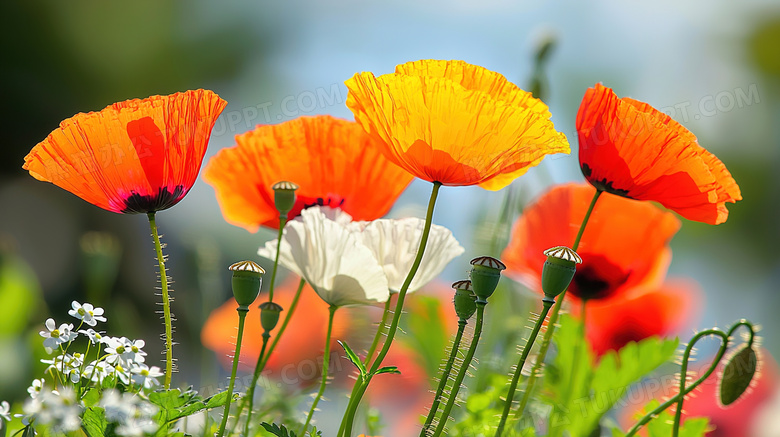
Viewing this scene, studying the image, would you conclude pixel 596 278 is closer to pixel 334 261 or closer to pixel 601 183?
pixel 601 183

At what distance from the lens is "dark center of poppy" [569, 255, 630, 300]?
1.90ft

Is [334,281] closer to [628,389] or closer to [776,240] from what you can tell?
[628,389]

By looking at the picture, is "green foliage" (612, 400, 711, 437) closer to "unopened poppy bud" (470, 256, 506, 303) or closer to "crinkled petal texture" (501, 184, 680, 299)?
"crinkled petal texture" (501, 184, 680, 299)

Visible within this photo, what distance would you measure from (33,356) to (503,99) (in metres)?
0.42

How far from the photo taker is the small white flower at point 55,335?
0.36m

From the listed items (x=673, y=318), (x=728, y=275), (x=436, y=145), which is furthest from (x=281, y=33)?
(x=436, y=145)

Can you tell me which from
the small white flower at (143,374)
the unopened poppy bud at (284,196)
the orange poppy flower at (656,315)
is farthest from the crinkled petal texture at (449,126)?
the orange poppy flower at (656,315)

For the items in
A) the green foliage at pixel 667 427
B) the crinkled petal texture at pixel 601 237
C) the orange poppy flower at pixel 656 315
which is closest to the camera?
the green foliage at pixel 667 427

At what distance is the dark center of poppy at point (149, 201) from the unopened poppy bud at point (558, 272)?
0.21m

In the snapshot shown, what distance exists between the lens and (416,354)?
2.24 ft

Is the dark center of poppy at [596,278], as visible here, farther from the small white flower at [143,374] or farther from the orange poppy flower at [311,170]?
the small white flower at [143,374]

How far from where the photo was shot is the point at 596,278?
591mm

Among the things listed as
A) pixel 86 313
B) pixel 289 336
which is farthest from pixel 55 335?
pixel 289 336

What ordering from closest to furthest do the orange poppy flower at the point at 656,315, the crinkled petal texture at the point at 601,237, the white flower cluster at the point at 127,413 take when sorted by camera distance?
the white flower cluster at the point at 127,413, the crinkled petal texture at the point at 601,237, the orange poppy flower at the point at 656,315
